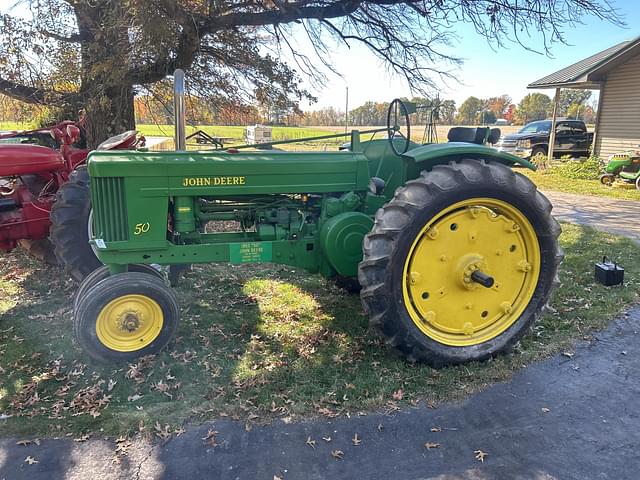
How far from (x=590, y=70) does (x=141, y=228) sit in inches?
602

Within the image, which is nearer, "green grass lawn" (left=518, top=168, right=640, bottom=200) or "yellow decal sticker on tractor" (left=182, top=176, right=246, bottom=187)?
"yellow decal sticker on tractor" (left=182, top=176, right=246, bottom=187)

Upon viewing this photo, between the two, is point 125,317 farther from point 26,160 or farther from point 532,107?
point 532,107

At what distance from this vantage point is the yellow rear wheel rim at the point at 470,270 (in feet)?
10.9

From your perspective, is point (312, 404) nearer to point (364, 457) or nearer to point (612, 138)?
point (364, 457)

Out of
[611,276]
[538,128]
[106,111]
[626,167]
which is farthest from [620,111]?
[106,111]

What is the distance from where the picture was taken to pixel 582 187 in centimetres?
1316

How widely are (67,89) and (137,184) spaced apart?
5.10m

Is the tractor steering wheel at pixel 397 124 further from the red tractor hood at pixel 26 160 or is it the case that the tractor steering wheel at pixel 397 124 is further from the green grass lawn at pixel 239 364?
the red tractor hood at pixel 26 160

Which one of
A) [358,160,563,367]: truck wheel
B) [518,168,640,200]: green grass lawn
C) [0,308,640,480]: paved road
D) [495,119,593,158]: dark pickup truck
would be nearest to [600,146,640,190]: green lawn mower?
[518,168,640,200]: green grass lawn

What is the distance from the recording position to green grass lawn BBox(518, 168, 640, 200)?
1184 cm

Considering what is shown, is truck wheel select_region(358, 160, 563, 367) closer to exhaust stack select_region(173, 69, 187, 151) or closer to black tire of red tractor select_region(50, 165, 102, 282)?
exhaust stack select_region(173, 69, 187, 151)

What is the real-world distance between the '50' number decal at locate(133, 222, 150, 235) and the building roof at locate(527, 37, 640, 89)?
1442cm

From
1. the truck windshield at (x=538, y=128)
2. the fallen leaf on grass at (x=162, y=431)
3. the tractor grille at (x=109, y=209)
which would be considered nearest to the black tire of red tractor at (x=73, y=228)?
the tractor grille at (x=109, y=209)

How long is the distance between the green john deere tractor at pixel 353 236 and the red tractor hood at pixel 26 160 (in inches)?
72.3
